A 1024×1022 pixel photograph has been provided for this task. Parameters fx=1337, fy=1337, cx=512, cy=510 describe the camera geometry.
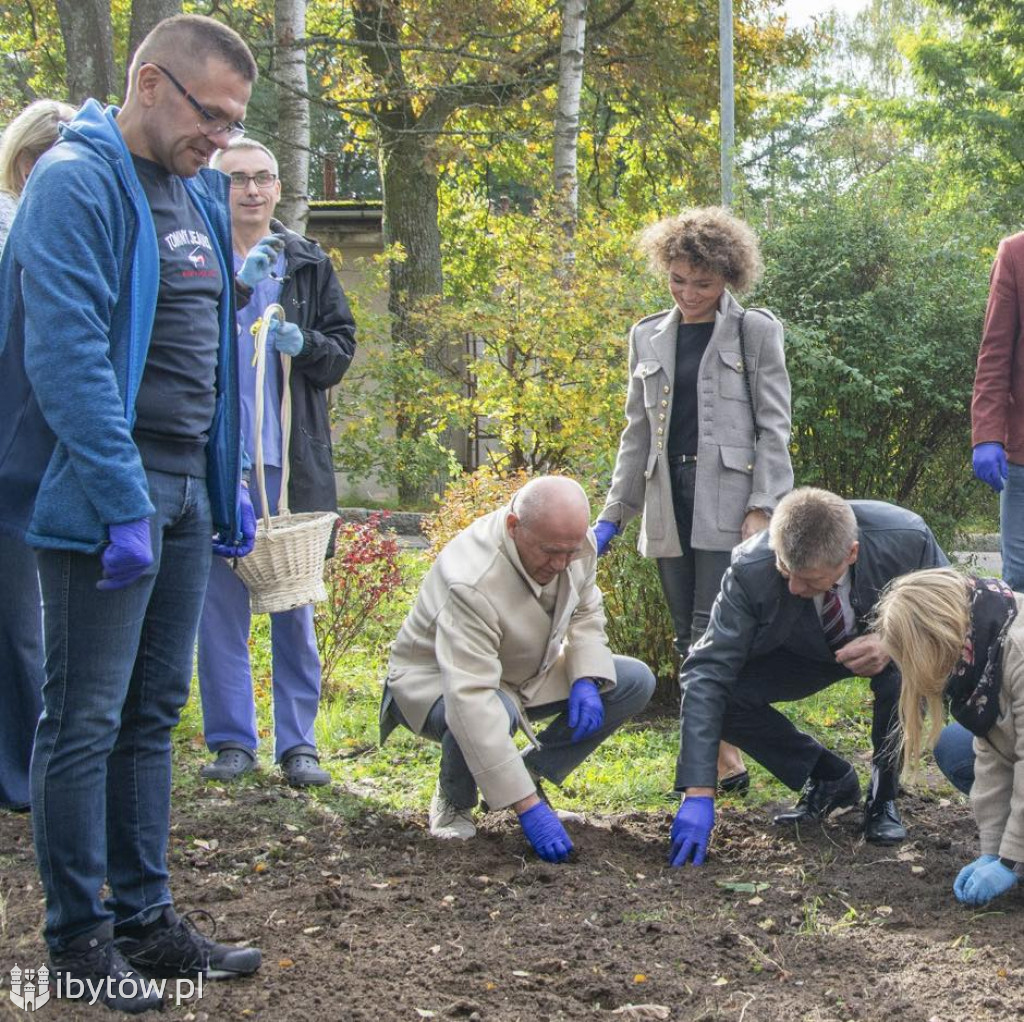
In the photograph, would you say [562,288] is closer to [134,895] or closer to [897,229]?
[897,229]

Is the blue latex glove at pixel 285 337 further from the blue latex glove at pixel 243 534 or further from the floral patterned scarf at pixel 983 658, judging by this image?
the floral patterned scarf at pixel 983 658

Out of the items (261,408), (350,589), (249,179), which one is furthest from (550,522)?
(350,589)

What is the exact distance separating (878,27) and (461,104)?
80.8 ft

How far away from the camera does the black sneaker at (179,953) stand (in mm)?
2855

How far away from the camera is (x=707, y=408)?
455 cm

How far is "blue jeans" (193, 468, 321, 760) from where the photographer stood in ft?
15.2

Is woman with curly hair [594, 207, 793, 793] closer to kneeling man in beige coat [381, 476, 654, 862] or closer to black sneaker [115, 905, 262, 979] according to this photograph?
kneeling man in beige coat [381, 476, 654, 862]

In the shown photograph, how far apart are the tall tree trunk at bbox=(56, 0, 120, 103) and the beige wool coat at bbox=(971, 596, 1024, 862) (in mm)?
8701

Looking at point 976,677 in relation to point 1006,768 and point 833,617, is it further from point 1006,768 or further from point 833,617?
point 833,617

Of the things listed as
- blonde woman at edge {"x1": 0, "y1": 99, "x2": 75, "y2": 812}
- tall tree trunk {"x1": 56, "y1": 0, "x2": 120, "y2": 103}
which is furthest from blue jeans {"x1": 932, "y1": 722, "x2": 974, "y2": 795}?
tall tree trunk {"x1": 56, "y1": 0, "x2": 120, "y2": 103}

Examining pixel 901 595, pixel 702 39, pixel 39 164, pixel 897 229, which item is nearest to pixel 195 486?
pixel 39 164

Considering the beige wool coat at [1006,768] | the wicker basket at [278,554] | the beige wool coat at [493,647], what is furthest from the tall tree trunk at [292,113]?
the beige wool coat at [1006,768]

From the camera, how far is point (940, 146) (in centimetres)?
2242

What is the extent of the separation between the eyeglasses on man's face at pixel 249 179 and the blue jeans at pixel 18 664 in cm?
140
